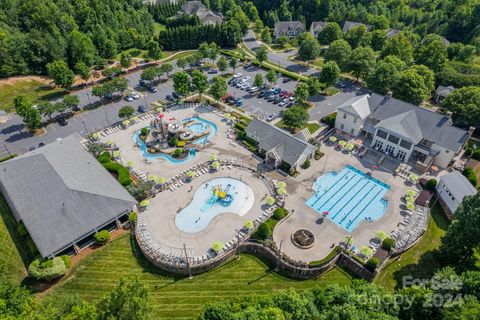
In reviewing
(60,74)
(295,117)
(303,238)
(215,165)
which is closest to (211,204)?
(215,165)

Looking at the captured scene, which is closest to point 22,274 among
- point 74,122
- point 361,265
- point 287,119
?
point 74,122

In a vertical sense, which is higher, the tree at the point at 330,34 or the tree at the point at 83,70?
the tree at the point at 330,34

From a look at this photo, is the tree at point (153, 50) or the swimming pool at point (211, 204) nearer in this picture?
the swimming pool at point (211, 204)

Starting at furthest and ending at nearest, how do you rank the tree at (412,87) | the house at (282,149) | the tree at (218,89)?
1. the tree at (218,89)
2. the tree at (412,87)
3. the house at (282,149)

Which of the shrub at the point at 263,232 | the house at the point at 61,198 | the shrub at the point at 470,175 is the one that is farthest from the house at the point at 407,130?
the house at the point at 61,198

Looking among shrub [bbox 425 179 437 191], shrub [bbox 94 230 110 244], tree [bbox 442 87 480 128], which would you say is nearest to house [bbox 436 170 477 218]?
shrub [bbox 425 179 437 191]

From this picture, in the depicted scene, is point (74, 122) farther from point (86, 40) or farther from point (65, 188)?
point (86, 40)

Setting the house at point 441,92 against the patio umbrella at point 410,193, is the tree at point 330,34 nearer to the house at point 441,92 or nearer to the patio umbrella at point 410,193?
the house at point 441,92

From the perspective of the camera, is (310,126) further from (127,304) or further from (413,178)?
(127,304)
